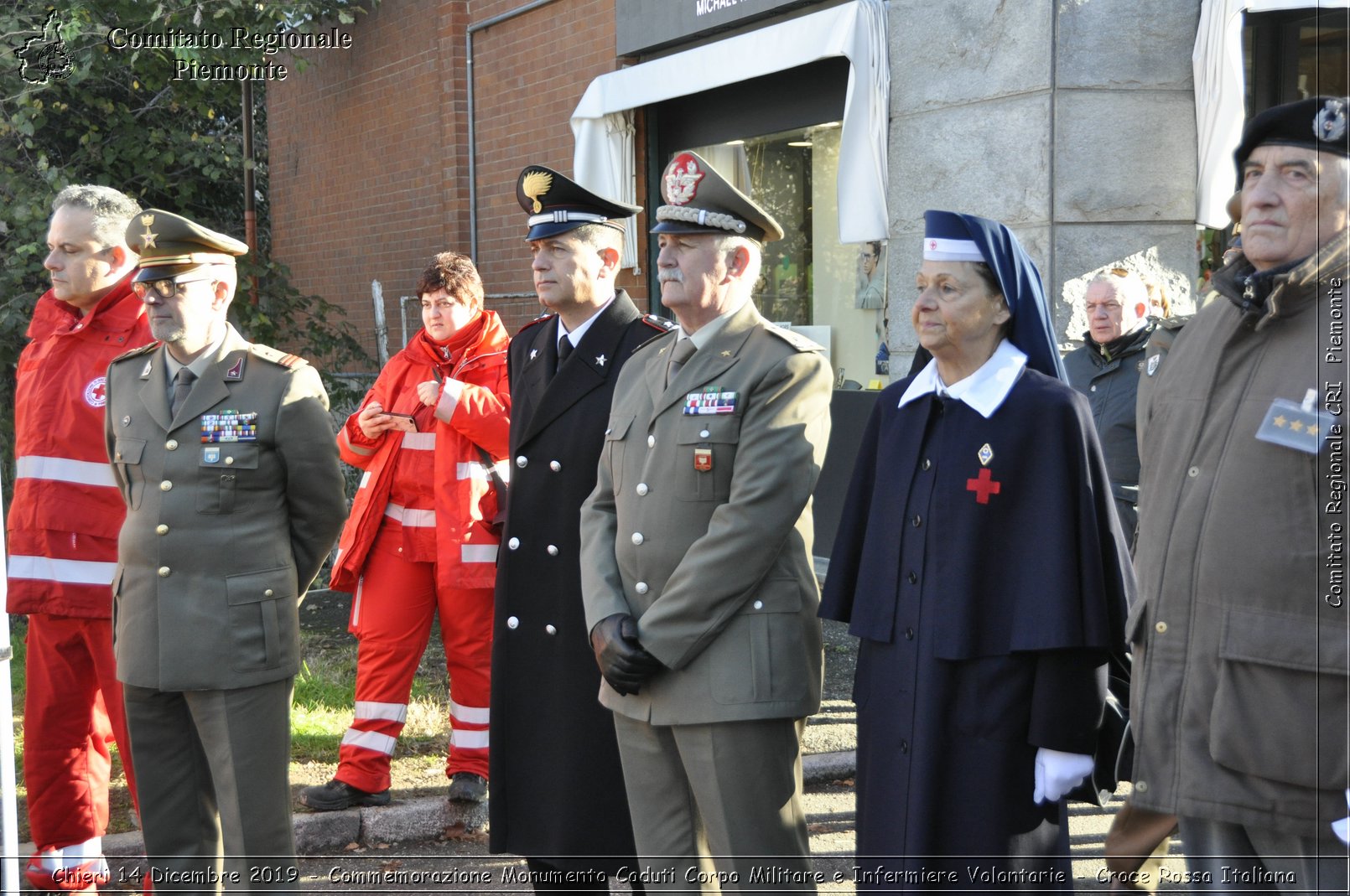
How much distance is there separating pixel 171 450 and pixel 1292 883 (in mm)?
3215

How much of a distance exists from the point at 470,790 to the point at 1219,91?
488 cm

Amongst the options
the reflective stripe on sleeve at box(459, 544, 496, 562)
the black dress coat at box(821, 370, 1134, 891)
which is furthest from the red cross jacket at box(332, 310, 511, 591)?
the black dress coat at box(821, 370, 1134, 891)

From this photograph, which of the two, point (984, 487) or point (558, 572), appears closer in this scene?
point (984, 487)

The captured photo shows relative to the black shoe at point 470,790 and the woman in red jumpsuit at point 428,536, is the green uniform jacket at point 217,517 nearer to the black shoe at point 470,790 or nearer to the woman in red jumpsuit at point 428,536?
the woman in red jumpsuit at point 428,536

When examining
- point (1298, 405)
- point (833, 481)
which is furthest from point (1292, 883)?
point (833, 481)

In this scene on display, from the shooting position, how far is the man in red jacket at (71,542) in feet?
15.4

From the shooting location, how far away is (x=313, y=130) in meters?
14.1

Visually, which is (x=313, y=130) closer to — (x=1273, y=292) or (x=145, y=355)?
(x=145, y=355)

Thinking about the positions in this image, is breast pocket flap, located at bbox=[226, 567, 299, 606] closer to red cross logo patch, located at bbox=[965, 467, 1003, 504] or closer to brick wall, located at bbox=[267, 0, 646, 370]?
red cross logo patch, located at bbox=[965, 467, 1003, 504]

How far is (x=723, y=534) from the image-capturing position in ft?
11.0

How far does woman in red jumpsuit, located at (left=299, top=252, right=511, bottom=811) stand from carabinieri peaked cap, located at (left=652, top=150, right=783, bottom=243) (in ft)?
6.35

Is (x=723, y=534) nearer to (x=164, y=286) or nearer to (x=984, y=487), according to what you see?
(x=984, y=487)

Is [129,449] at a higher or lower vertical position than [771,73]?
lower

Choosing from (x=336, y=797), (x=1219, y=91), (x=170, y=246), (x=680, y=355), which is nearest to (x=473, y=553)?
(x=336, y=797)
